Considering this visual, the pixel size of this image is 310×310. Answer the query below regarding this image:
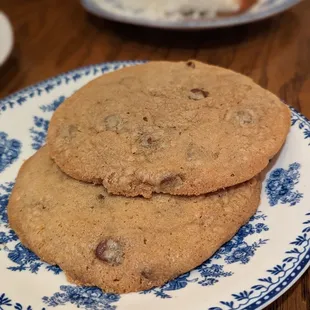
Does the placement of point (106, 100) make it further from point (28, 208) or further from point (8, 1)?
point (8, 1)

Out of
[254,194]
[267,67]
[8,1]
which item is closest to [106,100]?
[254,194]

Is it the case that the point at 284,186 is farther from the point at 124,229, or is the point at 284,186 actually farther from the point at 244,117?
the point at 124,229

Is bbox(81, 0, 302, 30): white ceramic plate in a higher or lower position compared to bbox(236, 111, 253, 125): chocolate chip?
lower

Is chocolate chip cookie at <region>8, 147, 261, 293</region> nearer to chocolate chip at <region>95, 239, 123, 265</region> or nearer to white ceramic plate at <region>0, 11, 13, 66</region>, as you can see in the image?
chocolate chip at <region>95, 239, 123, 265</region>

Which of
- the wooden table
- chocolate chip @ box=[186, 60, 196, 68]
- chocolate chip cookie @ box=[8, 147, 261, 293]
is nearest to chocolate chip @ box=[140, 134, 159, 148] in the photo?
chocolate chip cookie @ box=[8, 147, 261, 293]

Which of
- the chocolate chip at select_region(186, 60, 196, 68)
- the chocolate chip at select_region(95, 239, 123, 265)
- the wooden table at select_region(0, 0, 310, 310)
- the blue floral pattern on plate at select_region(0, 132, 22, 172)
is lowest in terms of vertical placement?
the wooden table at select_region(0, 0, 310, 310)

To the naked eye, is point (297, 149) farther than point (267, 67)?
No
